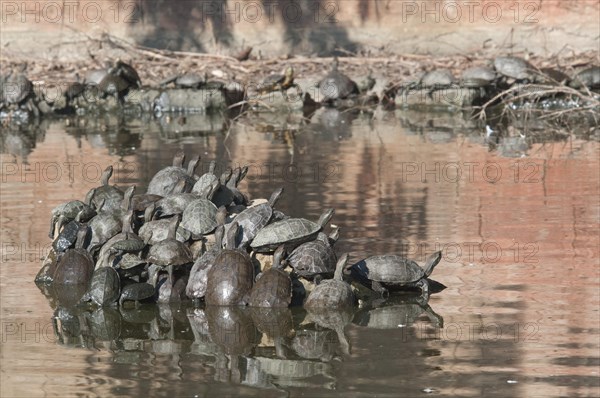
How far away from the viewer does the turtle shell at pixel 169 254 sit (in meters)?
9.63

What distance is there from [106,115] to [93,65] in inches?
99.6

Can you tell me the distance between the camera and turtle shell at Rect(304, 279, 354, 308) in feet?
30.6

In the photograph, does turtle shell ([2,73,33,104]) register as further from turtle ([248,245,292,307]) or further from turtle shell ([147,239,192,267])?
turtle ([248,245,292,307])

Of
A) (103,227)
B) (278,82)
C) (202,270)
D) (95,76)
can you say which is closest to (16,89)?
(95,76)

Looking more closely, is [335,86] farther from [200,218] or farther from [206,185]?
[200,218]

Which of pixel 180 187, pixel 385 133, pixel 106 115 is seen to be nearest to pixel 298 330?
pixel 180 187

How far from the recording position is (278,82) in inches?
921

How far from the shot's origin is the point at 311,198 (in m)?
13.9

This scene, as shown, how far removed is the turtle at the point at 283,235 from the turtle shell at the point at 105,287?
3.74 feet

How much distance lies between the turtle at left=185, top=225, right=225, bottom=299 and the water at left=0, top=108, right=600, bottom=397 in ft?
0.67

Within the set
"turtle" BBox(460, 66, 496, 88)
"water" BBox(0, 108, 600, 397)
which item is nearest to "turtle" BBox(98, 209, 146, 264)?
"water" BBox(0, 108, 600, 397)

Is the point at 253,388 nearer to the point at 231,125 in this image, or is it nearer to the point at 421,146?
the point at 421,146

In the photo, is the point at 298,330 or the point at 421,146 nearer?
the point at 298,330

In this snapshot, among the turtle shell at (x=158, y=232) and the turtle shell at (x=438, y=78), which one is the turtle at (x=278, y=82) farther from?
the turtle shell at (x=158, y=232)
